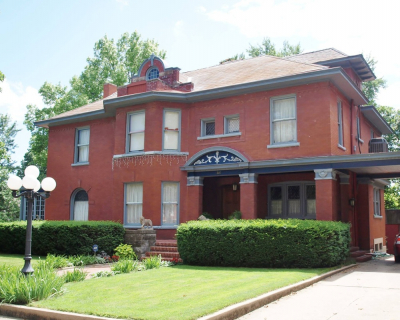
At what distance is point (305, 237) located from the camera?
503 inches

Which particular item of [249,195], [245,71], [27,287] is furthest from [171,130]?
[27,287]

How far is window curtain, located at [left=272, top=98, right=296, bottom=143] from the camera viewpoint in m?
16.7

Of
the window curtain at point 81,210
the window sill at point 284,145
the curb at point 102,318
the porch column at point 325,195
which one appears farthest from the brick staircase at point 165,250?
the curb at point 102,318

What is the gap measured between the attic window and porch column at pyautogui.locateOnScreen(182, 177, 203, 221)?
16.9 ft

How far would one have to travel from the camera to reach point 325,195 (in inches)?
603

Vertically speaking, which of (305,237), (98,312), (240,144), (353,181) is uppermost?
(240,144)

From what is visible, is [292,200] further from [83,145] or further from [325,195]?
[83,145]

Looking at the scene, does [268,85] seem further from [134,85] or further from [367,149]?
[367,149]

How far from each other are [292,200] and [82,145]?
1104 centimetres

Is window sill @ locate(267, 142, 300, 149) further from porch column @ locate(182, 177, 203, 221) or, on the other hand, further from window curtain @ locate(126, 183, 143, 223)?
window curtain @ locate(126, 183, 143, 223)

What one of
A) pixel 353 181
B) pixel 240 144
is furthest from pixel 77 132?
pixel 353 181

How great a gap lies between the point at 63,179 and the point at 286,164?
12248 mm

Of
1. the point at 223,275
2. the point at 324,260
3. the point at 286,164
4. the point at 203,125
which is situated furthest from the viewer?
the point at 203,125

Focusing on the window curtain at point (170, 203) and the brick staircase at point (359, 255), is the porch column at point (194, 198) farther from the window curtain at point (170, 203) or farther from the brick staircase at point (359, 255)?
the brick staircase at point (359, 255)
